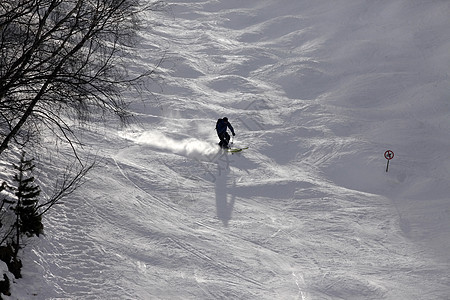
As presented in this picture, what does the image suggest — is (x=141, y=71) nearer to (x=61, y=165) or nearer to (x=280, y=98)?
(x=280, y=98)

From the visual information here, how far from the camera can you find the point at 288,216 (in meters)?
12.3

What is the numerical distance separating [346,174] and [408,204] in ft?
7.46

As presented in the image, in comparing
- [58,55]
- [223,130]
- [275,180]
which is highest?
[223,130]

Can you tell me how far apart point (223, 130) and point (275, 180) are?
2365 mm

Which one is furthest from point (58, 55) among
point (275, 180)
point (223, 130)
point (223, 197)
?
point (223, 130)

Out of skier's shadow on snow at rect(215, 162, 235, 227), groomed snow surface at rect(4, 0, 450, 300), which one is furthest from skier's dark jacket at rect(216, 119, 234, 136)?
skier's shadow on snow at rect(215, 162, 235, 227)

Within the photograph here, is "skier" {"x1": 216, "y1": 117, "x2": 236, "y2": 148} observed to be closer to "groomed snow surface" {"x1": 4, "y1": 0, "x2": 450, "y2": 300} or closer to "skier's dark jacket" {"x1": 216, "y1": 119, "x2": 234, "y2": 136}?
"skier's dark jacket" {"x1": 216, "y1": 119, "x2": 234, "y2": 136}

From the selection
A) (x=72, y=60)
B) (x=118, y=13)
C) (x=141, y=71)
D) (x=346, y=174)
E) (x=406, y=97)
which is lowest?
(x=72, y=60)

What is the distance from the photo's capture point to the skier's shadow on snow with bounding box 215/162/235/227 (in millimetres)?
11773

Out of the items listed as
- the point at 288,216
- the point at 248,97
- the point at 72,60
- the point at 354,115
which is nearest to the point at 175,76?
the point at 248,97

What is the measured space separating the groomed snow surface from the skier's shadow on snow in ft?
0.19

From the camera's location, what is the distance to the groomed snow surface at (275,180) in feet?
29.7

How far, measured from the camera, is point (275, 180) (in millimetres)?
14086

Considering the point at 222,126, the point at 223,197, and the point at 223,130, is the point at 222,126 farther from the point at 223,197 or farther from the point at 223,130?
the point at 223,197
